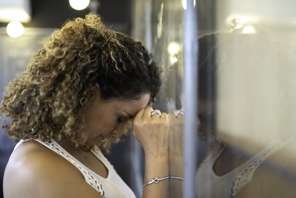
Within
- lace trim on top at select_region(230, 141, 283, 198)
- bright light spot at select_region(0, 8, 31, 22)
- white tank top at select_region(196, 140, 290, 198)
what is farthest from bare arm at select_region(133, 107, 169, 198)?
bright light spot at select_region(0, 8, 31, 22)

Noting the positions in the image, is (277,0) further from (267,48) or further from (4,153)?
(4,153)

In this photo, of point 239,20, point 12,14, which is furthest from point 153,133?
point 12,14

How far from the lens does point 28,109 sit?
1.25 meters

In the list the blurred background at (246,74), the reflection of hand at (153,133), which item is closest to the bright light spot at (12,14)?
the reflection of hand at (153,133)

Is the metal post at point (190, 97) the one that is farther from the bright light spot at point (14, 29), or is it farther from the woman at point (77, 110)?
the bright light spot at point (14, 29)

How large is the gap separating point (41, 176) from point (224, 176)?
0.53 meters

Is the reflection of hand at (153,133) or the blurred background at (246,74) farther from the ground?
the blurred background at (246,74)

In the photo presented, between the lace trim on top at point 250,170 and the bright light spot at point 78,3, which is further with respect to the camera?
the bright light spot at point 78,3

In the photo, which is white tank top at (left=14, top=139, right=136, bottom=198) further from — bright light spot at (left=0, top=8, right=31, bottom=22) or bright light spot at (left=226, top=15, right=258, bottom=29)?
bright light spot at (left=0, top=8, right=31, bottom=22)

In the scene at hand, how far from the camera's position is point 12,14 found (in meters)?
5.17

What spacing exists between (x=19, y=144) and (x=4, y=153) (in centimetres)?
343

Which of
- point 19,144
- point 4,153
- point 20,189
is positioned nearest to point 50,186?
point 20,189

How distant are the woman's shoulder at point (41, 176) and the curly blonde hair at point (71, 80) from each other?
6 cm

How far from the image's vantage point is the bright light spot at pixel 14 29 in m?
5.05
